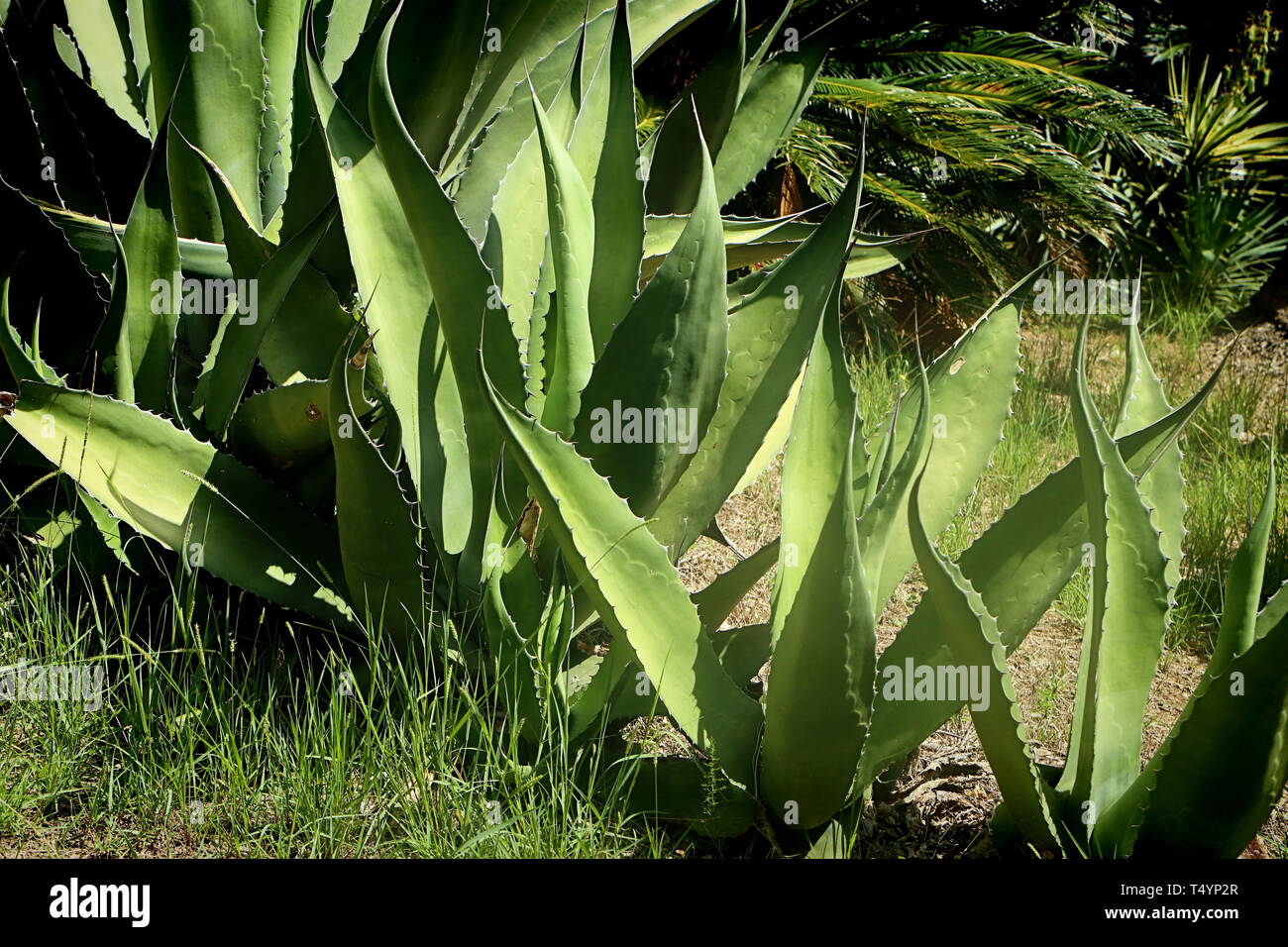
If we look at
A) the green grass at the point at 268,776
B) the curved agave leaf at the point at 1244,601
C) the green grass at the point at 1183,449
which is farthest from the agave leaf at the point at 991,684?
the green grass at the point at 1183,449

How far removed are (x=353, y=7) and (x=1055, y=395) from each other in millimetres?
2414

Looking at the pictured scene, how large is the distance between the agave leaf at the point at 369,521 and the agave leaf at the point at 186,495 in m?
0.08

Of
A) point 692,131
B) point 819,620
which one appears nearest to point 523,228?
point 692,131

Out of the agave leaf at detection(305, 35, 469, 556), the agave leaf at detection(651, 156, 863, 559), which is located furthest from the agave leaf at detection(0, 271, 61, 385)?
the agave leaf at detection(651, 156, 863, 559)

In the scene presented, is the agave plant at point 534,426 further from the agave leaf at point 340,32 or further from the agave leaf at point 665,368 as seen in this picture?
the agave leaf at point 340,32

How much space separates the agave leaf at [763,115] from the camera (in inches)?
76.8

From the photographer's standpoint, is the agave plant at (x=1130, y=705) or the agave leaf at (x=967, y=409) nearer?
the agave plant at (x=1130, y=705)

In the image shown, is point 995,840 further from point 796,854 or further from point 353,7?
point 353,7

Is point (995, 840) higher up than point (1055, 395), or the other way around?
point (1055, 395)

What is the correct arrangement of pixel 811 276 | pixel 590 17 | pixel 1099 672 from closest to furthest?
1. pixel 1099 672
2. pixel 811 276
3. pixel 590 17

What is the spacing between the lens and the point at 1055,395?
11.1 ft

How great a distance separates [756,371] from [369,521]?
0.53 m

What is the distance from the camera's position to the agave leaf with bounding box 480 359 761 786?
1157 millimetres
